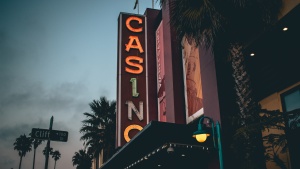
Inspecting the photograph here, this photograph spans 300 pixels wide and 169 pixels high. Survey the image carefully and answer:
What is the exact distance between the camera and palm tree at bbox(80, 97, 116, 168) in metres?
33.8

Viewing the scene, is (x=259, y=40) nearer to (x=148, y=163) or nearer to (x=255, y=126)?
(x=255, y=126)

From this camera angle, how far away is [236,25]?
9961mm

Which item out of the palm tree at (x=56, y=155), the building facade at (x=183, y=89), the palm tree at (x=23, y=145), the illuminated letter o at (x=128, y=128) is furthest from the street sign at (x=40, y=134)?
the palm tree at (x=56, y=155)

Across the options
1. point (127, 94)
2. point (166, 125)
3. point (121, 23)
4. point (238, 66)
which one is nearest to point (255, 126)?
point (238, 66)

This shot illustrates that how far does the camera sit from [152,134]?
11008 mm

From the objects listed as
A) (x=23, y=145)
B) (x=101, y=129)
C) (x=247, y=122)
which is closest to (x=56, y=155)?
(x=23, y=145)

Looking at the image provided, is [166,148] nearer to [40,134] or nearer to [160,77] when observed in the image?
[40,134]

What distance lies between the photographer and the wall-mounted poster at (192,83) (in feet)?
46.6

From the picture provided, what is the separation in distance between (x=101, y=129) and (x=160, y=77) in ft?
58.0

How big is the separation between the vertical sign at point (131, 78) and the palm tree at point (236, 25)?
797 centimetres

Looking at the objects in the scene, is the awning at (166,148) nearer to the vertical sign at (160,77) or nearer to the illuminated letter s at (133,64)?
the vertical sign at (160,77)

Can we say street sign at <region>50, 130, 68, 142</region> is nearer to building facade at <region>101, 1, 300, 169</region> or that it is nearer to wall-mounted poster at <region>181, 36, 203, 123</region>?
building facade at <region>101, 1, 300, 169</region>

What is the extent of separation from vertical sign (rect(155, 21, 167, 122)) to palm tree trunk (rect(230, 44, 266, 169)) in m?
9.44

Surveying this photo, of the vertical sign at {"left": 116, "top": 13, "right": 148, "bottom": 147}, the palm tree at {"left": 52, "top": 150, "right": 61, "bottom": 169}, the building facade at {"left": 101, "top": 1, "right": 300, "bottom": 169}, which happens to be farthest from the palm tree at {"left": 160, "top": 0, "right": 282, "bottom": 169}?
the palm tree at {"left": 52, "top": 150, "right": 61, "bottom": 169}
